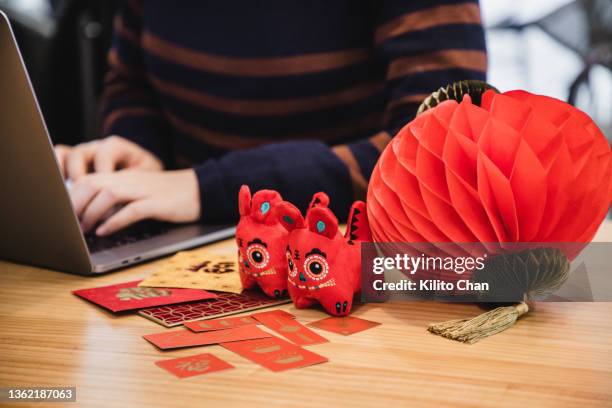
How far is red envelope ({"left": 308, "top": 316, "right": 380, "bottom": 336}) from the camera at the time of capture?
0.50 m

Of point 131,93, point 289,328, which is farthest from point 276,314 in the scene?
point 131,93

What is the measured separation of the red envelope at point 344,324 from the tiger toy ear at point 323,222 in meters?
0.07

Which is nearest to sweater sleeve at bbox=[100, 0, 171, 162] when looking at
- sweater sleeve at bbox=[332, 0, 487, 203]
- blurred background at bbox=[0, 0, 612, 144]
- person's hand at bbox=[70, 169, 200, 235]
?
person's hand at bbox=[70, 169, 200, 235]

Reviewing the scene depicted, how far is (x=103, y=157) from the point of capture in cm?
103

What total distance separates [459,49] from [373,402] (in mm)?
650

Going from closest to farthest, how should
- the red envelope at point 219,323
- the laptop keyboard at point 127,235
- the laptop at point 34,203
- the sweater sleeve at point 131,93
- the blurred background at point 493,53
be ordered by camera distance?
1. the red envelope at point 219,323
2. the laptop at point 34,203
3. the laptop keyboard at point 127,235
4. the sweater sleeve at point 131,93
5. the blurred background at point 493,53

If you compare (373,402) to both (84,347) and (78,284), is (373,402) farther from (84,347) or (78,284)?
(78,284)

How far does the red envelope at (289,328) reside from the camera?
48cm

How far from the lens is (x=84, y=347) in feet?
1.58

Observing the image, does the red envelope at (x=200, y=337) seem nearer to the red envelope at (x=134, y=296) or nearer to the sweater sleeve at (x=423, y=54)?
the red envelope at (x=134, y=296)

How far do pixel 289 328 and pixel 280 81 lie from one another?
0.69 metres

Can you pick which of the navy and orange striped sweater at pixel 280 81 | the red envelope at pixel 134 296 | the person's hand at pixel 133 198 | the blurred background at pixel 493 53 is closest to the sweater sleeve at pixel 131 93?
the navy and orange striped sweater at pixel 280 81

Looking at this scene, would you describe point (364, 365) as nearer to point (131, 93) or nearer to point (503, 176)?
point (503, 176)

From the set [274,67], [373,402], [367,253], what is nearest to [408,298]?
[367,253]
